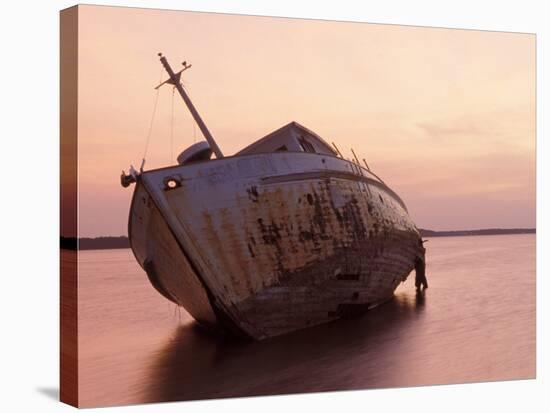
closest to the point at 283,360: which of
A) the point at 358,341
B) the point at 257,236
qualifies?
the point at 358,341

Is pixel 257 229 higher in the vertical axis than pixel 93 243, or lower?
lower

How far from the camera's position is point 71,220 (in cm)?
997

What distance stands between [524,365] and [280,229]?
357 centimetres

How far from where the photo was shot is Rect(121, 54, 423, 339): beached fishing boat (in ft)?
39.0

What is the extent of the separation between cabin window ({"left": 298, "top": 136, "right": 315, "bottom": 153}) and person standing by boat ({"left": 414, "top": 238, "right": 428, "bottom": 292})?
6.27 ft

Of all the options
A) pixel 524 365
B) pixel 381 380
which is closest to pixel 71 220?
pixel 381 380

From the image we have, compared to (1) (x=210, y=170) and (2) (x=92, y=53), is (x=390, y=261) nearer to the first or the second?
(1) (x=210, y=170)

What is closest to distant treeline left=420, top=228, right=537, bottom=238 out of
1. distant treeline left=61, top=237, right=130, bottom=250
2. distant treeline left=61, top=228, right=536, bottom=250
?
distant treeline left=61, top=228, right=536, bottom=250

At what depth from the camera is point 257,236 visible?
12.3 meters

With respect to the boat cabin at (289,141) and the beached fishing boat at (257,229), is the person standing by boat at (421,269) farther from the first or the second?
the boat cabin at (289,141)

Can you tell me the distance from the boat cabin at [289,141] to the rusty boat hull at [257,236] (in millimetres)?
150

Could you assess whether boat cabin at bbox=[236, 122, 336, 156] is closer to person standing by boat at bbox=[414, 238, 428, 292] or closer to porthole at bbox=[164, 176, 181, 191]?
porthole at bbox=[164, 176, 181, 191]

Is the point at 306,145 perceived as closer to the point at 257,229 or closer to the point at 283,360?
the point at 257,229

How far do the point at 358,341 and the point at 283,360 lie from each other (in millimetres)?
1508
